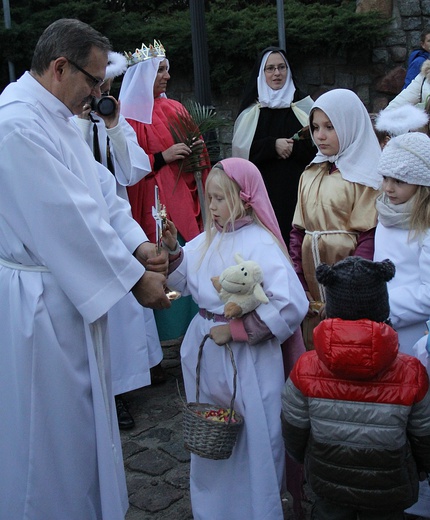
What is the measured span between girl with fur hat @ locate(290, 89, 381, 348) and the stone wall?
5244 millimetres

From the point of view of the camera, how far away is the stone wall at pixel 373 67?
915 centimetres

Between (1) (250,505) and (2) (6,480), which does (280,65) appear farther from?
(2) (6,480)

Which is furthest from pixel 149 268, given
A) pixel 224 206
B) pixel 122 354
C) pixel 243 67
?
pixel 243 67

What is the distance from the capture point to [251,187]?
11.4 feet

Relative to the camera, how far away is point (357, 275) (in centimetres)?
266

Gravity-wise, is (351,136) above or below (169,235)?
above

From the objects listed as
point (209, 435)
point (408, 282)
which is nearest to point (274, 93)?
point (408, 282)

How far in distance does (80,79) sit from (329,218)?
164 centimetres

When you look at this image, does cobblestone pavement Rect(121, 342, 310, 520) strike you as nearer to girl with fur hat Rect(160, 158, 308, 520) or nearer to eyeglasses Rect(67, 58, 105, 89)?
girl with fur hat Rect(160, 158, 308, 520)

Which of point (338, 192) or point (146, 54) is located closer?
point (338, 192)

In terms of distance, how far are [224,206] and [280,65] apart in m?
2.61

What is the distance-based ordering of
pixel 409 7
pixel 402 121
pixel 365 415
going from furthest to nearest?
pixel 409 7, pixel 402 121, pixel 365 415

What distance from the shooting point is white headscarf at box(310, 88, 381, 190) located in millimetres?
3873

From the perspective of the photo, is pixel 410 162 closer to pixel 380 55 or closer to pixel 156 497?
pixel 156 497
